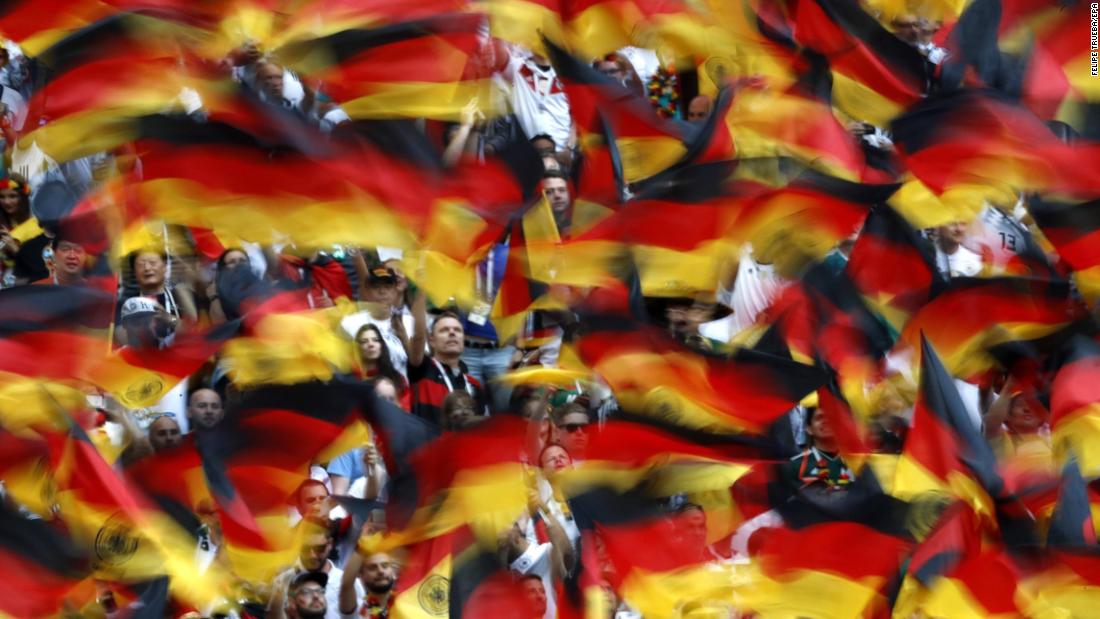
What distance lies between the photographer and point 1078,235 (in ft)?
31.6

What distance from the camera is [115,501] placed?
7773mm

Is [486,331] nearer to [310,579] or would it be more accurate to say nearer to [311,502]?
[310,579]

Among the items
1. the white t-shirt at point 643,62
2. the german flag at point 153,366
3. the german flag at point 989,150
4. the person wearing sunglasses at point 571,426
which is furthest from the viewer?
the white t-shirt at point 643,62

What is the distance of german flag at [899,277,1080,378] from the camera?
9609 millimetres

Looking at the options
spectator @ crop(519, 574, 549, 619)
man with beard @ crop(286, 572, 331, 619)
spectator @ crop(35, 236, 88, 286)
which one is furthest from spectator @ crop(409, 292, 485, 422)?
spectator @ crop(35, 236, 88, 286)

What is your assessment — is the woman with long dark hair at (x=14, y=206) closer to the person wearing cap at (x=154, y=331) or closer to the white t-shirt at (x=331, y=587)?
the person wearing cap at (x=154, y=331)

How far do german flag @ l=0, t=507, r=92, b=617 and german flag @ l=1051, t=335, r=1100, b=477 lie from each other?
136 inches

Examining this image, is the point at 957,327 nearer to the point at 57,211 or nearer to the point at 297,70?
the point at 297,70

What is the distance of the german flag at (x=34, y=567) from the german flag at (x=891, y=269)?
3.42 metres

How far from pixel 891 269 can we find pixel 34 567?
3.73m

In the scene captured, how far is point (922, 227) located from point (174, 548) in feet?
11.9

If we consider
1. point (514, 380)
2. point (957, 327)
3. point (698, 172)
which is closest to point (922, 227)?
point (957, 327)

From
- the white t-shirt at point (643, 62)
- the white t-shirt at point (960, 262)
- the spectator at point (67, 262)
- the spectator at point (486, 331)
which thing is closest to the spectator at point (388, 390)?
the spectator at point (486, 331)

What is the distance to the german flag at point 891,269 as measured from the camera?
9758mm
